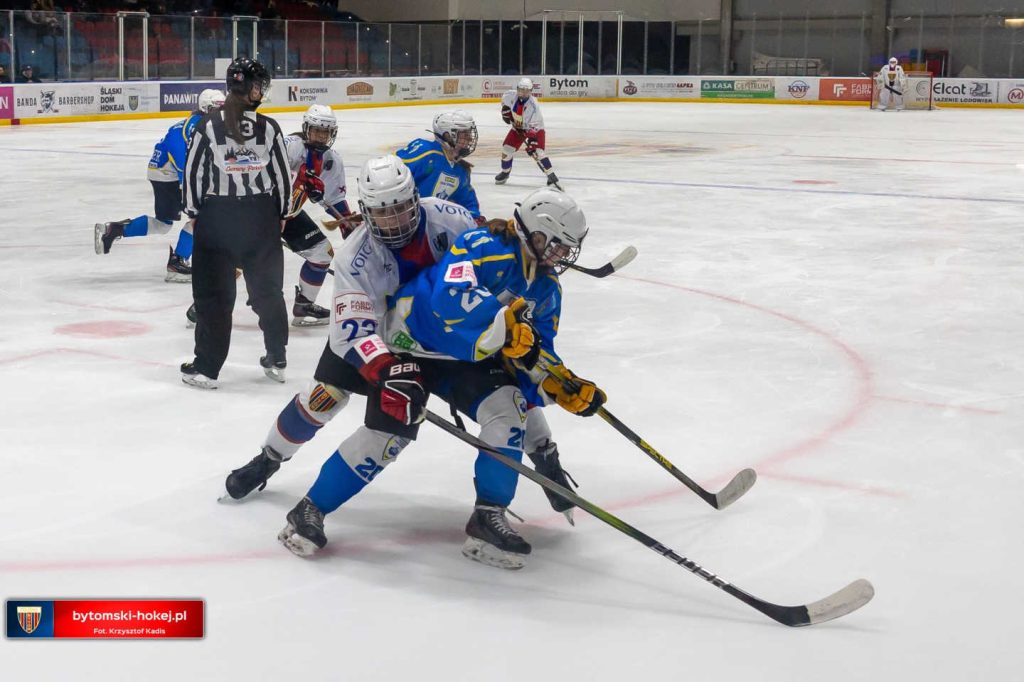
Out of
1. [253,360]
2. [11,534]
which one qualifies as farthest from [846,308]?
[11,534]

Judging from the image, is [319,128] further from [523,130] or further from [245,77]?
[523,130]

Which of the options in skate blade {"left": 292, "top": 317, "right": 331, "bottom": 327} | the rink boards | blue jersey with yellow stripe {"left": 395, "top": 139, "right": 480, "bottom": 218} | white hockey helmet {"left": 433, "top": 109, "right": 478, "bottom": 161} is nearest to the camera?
blue jersey with yellow stripe {"left": 395, "top": 139, "right": 480, "bottom": 218}

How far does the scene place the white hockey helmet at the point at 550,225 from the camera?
3.08 metres

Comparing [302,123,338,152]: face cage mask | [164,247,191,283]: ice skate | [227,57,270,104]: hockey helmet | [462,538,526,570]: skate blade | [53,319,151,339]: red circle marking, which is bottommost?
[462,538,526,570]: skate blade

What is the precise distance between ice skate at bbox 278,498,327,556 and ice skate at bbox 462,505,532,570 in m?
0.39

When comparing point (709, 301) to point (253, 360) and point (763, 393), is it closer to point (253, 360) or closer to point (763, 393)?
point (763, 393)

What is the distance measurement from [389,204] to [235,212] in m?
1.83

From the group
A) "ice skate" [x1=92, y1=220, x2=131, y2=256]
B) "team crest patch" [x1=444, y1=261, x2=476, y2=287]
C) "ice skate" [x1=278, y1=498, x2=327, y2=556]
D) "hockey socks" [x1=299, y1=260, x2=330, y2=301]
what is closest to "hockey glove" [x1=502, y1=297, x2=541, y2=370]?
"team crest patch" [x1=444, y1=261, x2=476, y2=287]

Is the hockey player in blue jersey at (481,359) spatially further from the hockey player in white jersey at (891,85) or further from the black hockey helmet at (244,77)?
the hockey player in white jersey at (891,85)

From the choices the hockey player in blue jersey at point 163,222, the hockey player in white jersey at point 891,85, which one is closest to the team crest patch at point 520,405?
the hockey player in blue jersey at point 163,222

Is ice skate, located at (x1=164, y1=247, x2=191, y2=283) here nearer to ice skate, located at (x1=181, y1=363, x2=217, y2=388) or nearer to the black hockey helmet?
ice skate, located at (x1=181, y1=363, x2=217, y2=388)

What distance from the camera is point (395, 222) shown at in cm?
Result: 321

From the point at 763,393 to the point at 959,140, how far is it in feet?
47.3

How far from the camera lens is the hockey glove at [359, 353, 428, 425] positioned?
297cm
